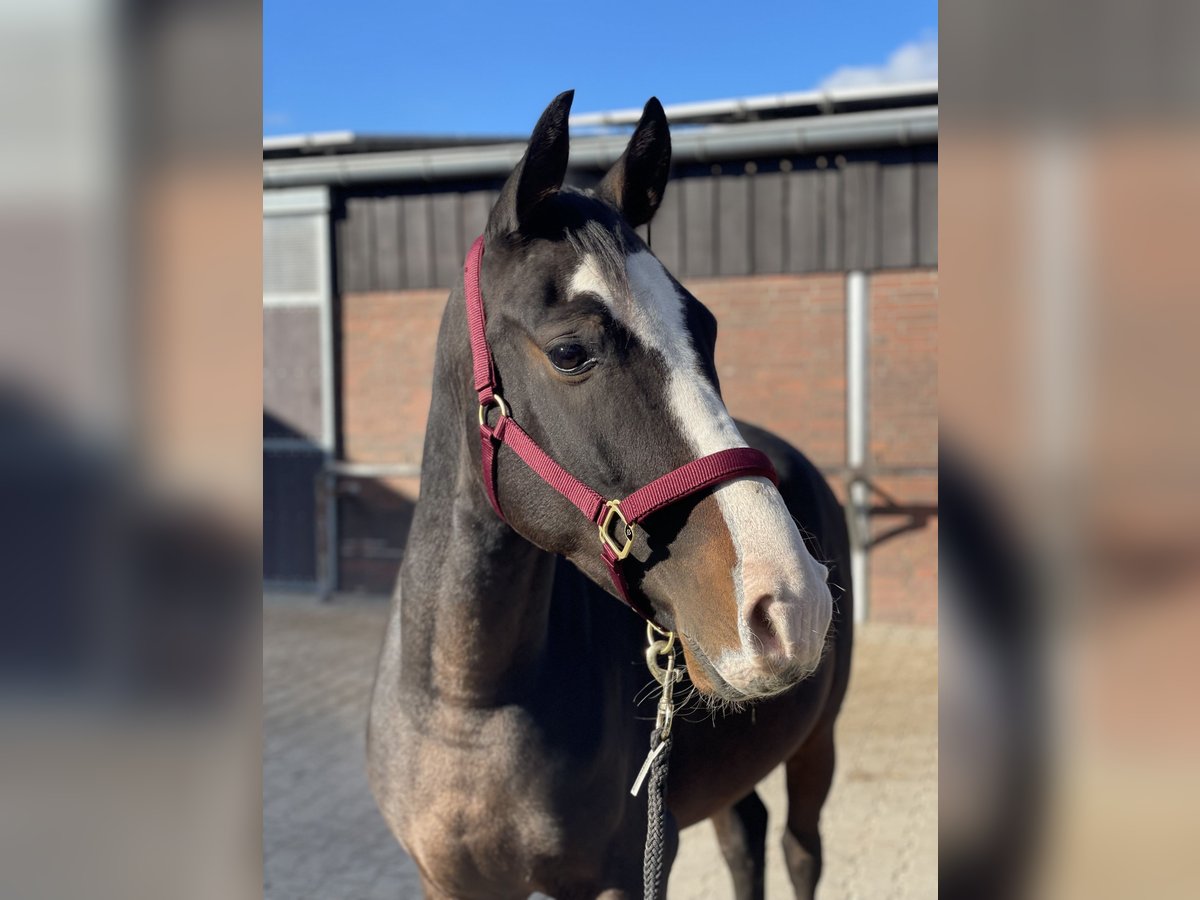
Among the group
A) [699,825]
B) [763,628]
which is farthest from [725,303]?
[763,628]

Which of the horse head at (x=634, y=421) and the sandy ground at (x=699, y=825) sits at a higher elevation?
the horse head at (x=634, y=421)

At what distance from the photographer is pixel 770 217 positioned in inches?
326

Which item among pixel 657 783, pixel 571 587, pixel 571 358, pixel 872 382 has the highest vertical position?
pixel 872 382

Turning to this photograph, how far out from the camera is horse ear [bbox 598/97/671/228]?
1.80 m

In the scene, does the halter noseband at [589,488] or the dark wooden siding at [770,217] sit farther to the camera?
the dark wooden siding at [770,217]

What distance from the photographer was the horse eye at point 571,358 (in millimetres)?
1462

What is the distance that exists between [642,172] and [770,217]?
6.77 m

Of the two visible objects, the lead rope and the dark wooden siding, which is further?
the dark wooden siding

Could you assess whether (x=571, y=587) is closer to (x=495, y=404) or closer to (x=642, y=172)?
(x=495, y=404)

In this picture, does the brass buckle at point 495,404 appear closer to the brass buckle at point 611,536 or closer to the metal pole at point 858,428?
the brass buckle at point 611,536

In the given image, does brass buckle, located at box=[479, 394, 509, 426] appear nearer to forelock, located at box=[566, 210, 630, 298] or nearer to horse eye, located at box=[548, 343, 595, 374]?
horse eye, located at box=[548, 343, 595, 374]

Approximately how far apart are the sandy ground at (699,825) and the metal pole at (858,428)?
492mm

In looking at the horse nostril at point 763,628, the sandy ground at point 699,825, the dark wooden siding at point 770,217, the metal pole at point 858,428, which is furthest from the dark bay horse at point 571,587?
the dark wooden siding at point 770,217

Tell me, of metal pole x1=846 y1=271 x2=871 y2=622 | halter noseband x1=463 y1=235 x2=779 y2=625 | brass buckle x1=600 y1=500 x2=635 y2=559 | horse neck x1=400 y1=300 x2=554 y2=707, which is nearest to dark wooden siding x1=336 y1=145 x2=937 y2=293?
metal pole x1=846 y1=271 x2=871 y2=622
